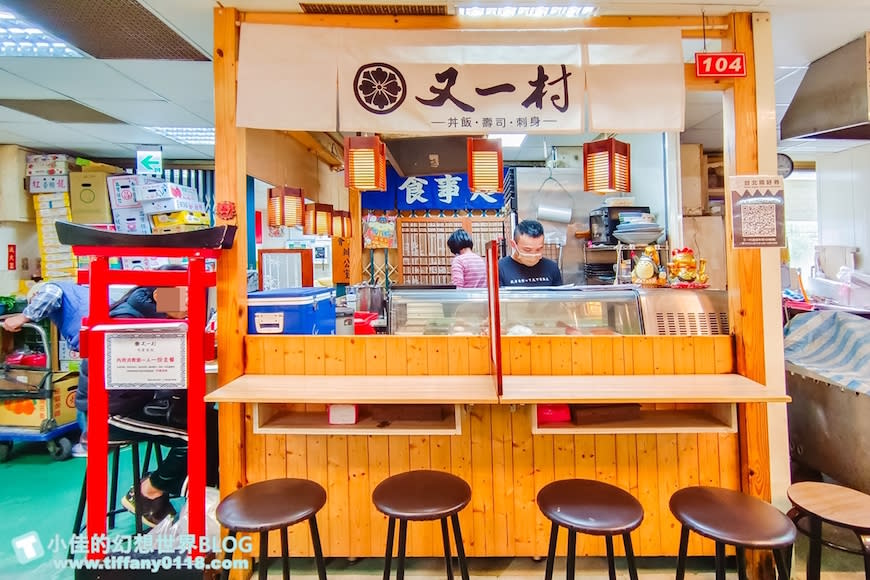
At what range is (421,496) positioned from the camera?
1.78 m

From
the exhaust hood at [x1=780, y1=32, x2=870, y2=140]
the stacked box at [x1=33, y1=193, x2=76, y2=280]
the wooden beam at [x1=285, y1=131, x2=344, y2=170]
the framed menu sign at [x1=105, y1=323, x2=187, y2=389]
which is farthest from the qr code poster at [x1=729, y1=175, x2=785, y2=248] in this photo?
the stacked box at [x1=33, y1=193, x2=76, y2=280]

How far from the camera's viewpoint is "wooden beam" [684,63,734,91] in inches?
96.0

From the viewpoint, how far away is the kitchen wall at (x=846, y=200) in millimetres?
5352

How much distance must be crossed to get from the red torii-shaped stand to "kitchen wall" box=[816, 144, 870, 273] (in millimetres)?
7294

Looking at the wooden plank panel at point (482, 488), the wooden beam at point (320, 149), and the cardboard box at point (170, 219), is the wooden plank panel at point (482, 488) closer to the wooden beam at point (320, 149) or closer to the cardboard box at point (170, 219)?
the wooden beam at point (320, 149)

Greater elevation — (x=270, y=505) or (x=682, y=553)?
(x=270, y=505)

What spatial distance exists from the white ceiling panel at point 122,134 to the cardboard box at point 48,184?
2.66 ft

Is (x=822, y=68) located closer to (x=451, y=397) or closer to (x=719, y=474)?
(x=719, y=474)

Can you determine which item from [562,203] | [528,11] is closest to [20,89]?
[528,11]

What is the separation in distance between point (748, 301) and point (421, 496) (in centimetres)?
208

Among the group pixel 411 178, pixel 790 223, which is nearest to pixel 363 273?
pixel 411 178

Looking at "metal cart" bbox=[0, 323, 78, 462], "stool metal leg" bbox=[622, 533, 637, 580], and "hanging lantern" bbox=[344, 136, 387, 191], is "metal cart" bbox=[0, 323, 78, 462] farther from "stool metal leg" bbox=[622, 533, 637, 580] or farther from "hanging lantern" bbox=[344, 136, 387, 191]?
"stool metal leg" bbox=[622, 533, 637, 580]

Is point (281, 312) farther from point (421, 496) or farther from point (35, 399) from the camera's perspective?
point (35, 399)

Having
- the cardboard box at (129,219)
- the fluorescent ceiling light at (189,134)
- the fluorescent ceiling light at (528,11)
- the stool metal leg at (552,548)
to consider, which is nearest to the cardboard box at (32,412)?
the cardboard box at (129,219)
